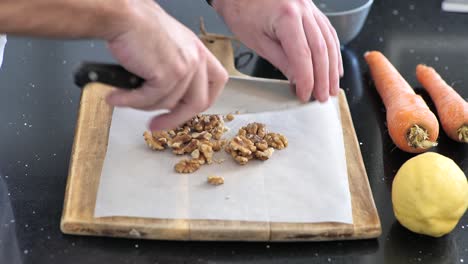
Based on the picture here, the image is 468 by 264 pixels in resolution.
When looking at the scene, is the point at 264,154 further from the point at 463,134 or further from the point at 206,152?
the point at 463,134

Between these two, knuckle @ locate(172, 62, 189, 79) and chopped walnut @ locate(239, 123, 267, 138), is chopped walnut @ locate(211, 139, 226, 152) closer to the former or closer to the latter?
chopped walnut @ locate(239, 123, 267, 138)

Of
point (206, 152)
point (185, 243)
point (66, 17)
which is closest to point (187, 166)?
point (206, 152)

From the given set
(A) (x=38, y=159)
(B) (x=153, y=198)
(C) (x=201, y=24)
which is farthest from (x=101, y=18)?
(C) (x=201, y=24)

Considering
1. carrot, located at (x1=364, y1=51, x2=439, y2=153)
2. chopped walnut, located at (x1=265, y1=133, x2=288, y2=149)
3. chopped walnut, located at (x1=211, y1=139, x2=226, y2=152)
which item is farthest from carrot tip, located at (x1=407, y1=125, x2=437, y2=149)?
chopped walnut, located at (x1=211, y1=139, x2=226, y2=152)

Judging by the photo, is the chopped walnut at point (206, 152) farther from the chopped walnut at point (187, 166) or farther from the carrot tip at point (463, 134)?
the carrot tip at point (463, 134)

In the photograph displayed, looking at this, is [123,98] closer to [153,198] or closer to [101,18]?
[101,18]

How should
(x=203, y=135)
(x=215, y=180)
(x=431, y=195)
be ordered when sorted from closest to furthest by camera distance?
(x=431, y=195) → (x=215, y=180) → (x=203, y=135)

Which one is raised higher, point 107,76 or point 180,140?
point 107,76
